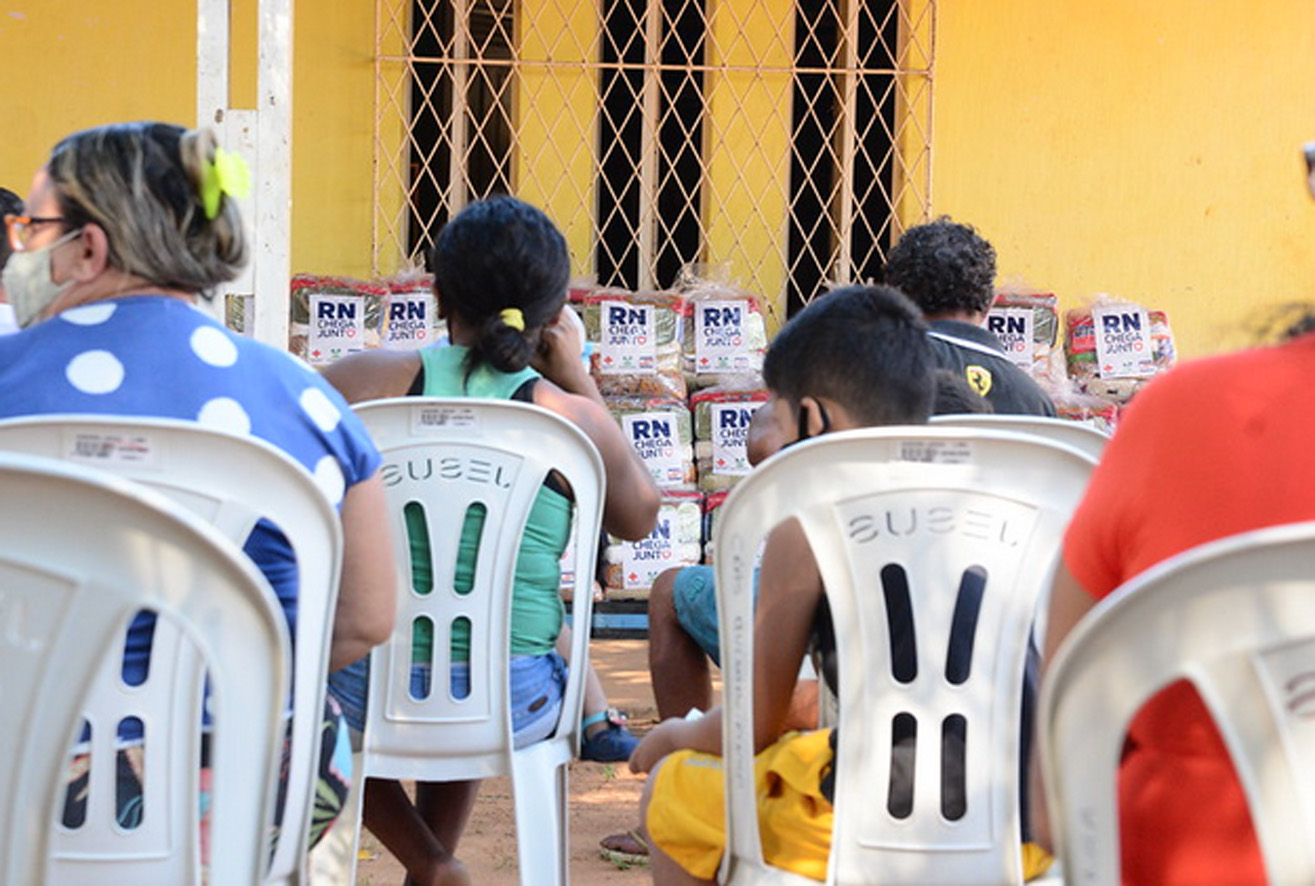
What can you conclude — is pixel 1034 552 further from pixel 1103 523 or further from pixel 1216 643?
pixel 1216 643

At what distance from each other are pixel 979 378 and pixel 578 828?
51.0 inches

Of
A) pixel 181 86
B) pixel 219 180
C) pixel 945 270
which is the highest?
pixel 181 86

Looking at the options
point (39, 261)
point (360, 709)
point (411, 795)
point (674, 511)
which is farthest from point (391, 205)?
point (39, 261)

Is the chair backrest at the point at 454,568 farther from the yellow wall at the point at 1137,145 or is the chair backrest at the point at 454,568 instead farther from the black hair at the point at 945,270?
the yellow wall at the point at 1137,145

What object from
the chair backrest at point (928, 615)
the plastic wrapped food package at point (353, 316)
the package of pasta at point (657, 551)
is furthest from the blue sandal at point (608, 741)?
the plastic wrapped food package at point (353, 316)

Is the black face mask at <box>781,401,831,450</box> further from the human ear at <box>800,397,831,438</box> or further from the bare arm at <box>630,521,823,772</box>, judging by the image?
the bare arm at <box>630,521,823,772</box>

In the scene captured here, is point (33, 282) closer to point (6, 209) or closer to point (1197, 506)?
point (1197, 506)

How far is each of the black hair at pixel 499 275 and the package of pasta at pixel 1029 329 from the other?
3.34 metres

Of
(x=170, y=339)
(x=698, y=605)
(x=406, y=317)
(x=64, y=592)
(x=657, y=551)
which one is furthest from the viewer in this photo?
(x=406, y=317)

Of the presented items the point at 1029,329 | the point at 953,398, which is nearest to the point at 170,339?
the point at 953,398

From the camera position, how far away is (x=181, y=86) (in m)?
6.16

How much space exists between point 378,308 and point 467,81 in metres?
1.07

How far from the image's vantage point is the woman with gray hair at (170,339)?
189 centimetres

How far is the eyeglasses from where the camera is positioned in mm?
1993
